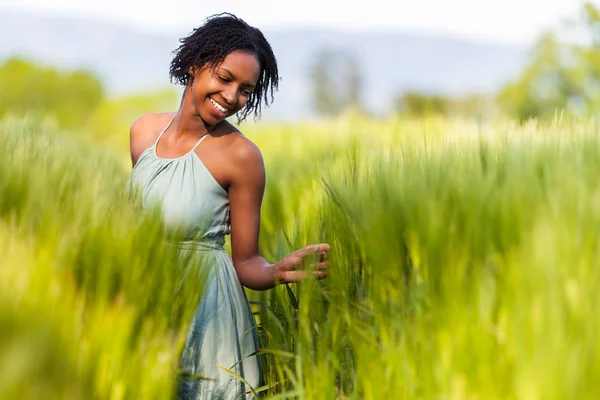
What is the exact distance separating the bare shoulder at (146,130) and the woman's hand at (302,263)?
2.58ft

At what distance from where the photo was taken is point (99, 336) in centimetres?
99

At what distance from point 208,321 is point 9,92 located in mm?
24078

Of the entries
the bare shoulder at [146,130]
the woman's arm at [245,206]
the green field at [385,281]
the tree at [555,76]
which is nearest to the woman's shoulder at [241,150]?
the woman's arm at [245,206]

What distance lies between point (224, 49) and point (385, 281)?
1.08 metres

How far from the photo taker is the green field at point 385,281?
87cm

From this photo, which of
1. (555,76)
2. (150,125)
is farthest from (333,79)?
(150,125)

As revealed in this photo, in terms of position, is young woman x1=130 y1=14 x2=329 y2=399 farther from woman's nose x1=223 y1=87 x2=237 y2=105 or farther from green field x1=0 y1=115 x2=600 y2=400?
green field x1=0 y1=115 x2=600 y2=400

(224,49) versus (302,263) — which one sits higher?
(224,49)

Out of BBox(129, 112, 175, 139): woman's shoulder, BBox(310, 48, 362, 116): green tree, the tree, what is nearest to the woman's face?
BBox(129, 112, 175, 139): woman's shoulder

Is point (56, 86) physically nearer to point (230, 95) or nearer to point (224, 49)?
point (224, 49)

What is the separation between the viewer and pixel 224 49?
2107 mm

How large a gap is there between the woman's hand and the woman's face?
1.72 ft

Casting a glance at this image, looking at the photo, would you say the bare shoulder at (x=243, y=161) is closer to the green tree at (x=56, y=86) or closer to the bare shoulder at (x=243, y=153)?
the bare shoulder at (x=243, y=153)

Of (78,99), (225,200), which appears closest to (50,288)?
(225,200)
